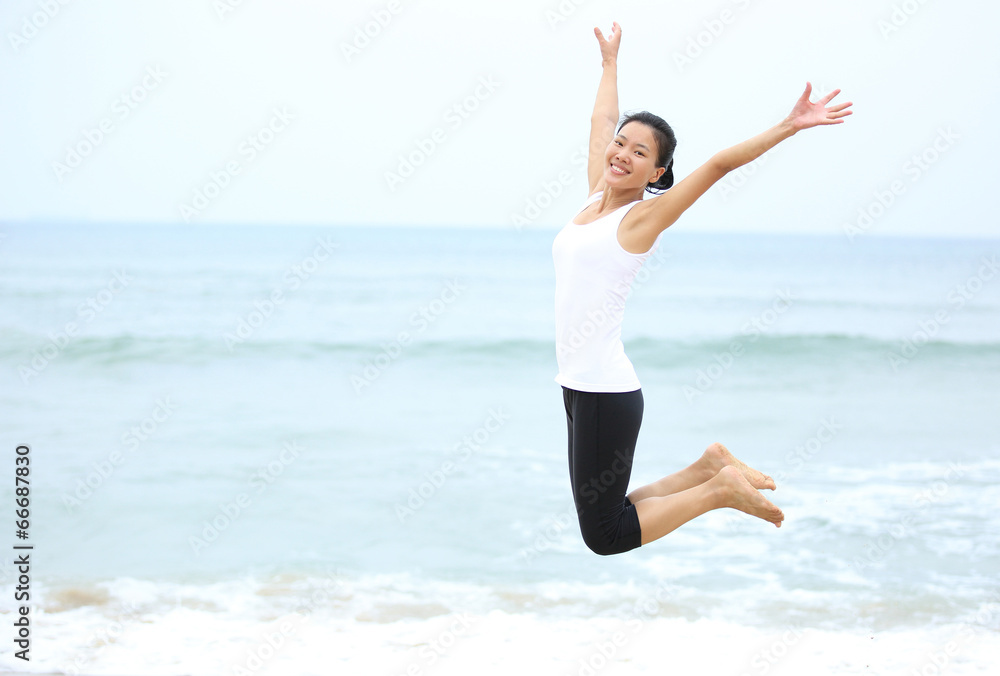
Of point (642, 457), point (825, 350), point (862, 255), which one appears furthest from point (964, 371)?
point (862, 255)

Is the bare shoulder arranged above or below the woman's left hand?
below

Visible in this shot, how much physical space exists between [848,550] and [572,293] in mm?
4924

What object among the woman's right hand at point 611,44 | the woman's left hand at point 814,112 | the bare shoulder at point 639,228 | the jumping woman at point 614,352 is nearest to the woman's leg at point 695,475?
the jumping woman at point 614,352

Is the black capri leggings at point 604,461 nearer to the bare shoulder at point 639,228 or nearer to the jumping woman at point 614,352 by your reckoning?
the jumping woman at point 614,352

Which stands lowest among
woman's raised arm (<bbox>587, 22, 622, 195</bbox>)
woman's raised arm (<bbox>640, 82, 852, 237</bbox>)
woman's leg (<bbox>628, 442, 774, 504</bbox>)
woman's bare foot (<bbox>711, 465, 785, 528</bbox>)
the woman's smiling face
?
woman's bare foot (<bbox>711, 465, 785, 528</bbox>)

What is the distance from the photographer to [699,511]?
3.14m

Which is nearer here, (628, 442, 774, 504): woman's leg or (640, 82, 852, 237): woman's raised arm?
(640, 82, 852, 237): woman's raised arm

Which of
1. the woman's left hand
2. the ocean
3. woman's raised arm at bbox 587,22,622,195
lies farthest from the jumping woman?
the ocean

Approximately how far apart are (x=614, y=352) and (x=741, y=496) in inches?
26.0

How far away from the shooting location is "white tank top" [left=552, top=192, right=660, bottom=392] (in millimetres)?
2920

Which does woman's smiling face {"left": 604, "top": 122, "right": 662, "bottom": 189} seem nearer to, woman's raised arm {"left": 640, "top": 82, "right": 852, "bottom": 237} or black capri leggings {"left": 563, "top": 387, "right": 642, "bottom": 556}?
woman's raised arm {"left": 640, "top": 82, "right": 852, "bottom": 237}

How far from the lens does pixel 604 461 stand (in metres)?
3.07

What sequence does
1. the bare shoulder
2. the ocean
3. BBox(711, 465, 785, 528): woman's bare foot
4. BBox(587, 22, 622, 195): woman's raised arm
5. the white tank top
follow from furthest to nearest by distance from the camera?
the ocean, BBox(587, 22, 622, 195): woman's raised arm, BBox(711, 465, 785, 528): woman's bare foot, the white tank top, the bare shoulder

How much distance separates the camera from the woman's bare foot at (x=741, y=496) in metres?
3.03
